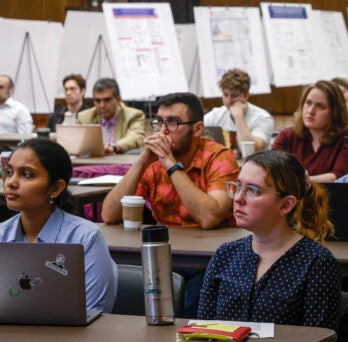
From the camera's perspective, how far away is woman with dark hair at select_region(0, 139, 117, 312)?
2.60 m

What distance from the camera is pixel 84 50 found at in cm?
1020

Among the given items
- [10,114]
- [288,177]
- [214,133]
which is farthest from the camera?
[10,114]

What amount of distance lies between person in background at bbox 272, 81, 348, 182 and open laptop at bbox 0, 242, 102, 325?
2951mm

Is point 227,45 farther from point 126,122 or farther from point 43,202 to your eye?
point 43,202

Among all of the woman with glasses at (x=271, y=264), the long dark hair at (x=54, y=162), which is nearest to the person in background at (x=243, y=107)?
the long dark hair at (x=54, y=162)

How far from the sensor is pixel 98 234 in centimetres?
256

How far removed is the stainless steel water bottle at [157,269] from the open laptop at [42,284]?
16 cm

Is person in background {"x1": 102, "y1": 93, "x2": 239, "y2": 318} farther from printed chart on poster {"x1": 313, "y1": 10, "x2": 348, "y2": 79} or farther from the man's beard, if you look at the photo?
printed chart on poster {"x1": 313, "y1": 10, "x2": 348, "y2": 79}

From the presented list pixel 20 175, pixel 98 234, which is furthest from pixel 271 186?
pixel 20 175

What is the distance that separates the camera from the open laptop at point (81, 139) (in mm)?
Answer: 6301

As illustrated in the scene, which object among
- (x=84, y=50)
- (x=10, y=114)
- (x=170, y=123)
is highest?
(x=84, y=50)

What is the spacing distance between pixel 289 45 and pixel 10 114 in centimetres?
348

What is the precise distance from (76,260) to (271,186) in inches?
25.8

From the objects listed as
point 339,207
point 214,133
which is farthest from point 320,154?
point 339,207
